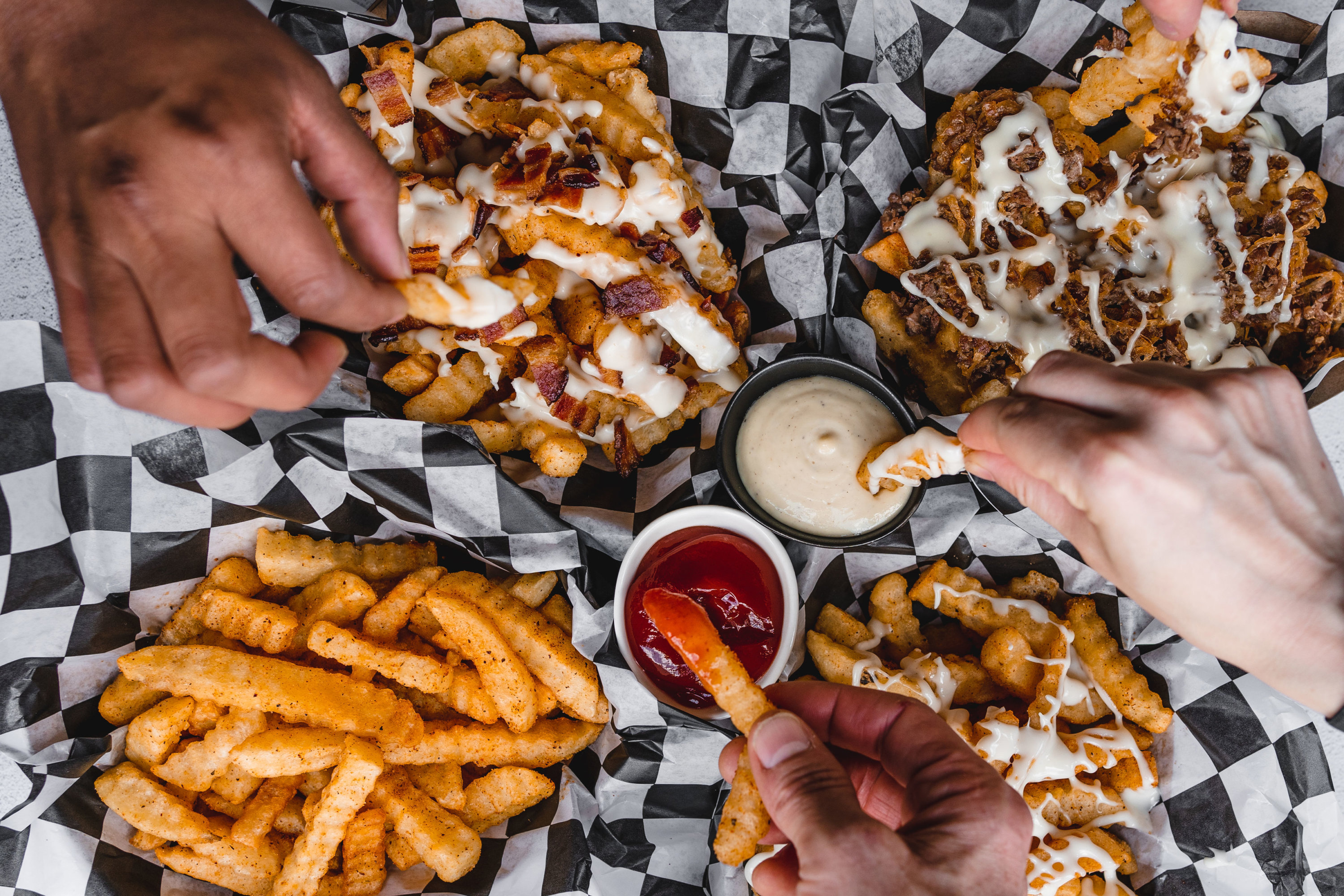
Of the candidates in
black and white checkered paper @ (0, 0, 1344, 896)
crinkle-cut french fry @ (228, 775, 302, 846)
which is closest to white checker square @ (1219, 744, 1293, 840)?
black and white checkered paper @ (0, 0, 1344, 896)

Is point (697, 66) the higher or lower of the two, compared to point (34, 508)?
higher

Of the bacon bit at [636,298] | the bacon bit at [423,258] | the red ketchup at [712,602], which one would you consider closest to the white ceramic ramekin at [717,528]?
the red ketchup at [712,602]

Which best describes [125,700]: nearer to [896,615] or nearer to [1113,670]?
[896,615]

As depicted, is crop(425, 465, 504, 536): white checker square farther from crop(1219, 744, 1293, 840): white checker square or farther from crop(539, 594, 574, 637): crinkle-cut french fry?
crop(1219, 744, 1293, 840): white checker square

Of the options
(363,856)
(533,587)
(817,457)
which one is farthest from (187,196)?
(363,856)

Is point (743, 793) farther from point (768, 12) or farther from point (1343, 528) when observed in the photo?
point (768, 12)

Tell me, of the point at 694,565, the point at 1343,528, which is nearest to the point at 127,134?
the point at 694,565
